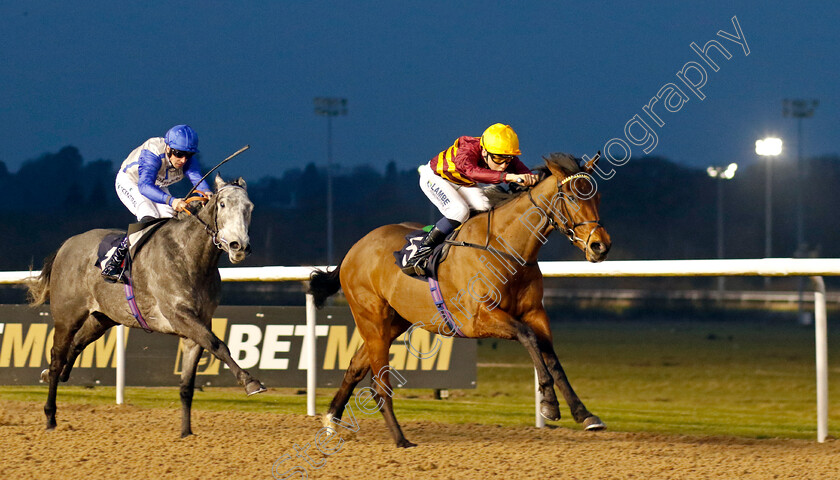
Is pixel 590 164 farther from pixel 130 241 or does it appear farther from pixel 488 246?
pixel 130 241

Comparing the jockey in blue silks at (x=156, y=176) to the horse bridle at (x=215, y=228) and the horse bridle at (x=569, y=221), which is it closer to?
the horse bridle at (x=215, y=228)

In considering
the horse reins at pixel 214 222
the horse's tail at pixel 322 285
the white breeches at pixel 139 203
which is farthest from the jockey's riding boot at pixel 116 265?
the horse's tail at pixel 322 285

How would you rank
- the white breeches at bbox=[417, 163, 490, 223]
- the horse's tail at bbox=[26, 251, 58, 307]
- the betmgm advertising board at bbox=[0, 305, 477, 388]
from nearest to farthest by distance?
1. the white breeches at bbox=[417, 163, 490, 223]
2. the horse's tail at bbox=[26, 251, 58, 307]
3. the betmgm advertising board at bbox=[0, 305, 477, 388]

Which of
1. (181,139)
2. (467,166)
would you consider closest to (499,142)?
(467,166)

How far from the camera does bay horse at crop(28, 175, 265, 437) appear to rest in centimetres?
529

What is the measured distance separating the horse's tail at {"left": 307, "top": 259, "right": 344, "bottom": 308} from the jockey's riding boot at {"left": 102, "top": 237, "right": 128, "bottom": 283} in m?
1.14

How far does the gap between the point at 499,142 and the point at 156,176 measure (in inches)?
85.3

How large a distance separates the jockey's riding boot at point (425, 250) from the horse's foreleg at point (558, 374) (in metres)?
0.67

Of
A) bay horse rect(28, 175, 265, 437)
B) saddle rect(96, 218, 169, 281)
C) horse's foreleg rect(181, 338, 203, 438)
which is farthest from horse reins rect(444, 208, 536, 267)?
saddle rect(96, 218, 169, 281)

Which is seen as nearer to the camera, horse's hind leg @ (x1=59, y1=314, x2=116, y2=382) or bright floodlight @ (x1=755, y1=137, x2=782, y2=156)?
horse's hind leg @ (x1=59, y1=314, x2=116, y2=382)

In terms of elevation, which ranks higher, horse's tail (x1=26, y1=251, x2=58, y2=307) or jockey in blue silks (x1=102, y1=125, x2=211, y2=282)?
jockey in blue silks (x1=102, y1=125, x2=211, y2=282)

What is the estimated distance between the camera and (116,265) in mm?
5801

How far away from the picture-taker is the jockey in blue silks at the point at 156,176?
5723 mm

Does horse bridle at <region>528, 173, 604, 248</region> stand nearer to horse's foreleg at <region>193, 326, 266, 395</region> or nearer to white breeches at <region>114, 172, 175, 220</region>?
horse's foreleg at <region>193, 326, 266, 395</region>
